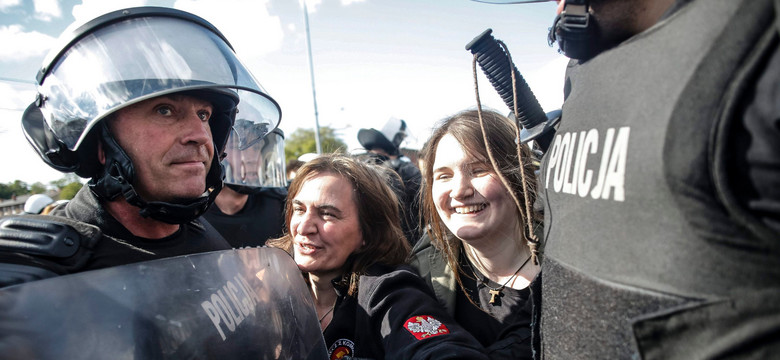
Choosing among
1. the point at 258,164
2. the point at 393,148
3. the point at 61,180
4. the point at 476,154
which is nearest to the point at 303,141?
the point at 393,148

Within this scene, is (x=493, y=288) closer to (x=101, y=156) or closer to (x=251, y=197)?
(x=101, y=156)

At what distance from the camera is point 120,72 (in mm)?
1478

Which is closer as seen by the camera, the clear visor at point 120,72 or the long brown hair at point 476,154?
the clear visor at point 120,72

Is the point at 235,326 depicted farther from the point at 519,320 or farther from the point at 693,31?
the point at 693,31

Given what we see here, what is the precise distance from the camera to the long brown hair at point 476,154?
2016 millimetres

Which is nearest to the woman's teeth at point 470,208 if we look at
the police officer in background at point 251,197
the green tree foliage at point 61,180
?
the green tree foliage at point 61,180

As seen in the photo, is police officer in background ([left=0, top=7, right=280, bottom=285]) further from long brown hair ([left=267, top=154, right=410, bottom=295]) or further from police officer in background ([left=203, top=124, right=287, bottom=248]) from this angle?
police officer in background ([left=203, top=124, right=287, bottom=248])

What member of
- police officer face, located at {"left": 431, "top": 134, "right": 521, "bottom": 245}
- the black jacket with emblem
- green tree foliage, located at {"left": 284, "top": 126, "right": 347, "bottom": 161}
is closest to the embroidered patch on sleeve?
the black jacket with emblem

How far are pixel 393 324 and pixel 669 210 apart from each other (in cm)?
108

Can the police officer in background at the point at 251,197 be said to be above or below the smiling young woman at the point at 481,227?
below

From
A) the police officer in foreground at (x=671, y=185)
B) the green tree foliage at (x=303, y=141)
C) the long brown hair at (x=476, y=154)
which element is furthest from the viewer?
the green tree foliage at (x=303, y=141)

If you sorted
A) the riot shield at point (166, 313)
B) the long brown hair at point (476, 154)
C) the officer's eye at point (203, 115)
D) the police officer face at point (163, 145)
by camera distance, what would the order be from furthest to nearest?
the long brown hair at point (476, 154), the officer's eye at point (203, 115), the police officer face at point (163, 145), the riot shield at point (166, 313)

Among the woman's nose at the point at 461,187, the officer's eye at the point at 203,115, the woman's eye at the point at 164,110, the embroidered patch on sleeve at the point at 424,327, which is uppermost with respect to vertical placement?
the woman's eye at the point at 164,110

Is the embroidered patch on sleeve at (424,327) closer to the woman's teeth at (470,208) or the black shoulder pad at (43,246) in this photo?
the woman's teeth at (470,208)
